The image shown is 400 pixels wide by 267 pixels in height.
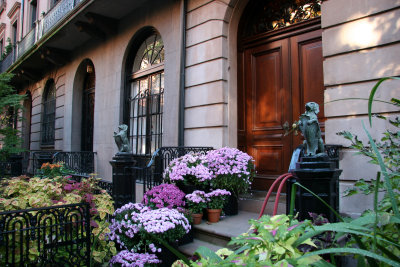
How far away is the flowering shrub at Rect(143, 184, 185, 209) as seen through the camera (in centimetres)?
455

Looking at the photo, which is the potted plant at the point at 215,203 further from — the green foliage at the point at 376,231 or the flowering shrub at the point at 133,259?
the green foliage at the point at 376,231

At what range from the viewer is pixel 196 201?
4637 mm

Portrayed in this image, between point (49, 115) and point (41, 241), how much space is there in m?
14.3

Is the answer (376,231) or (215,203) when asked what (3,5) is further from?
(376,231)

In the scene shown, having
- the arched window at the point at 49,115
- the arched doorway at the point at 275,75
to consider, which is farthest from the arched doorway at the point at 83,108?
the arched doorway at the point at 275,75

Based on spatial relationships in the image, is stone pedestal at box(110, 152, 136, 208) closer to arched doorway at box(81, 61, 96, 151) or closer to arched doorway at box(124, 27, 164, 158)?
arched doorway at box(124, 27, 164, 158)

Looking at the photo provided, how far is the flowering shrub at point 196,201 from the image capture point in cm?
468

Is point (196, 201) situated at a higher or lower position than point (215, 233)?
higher

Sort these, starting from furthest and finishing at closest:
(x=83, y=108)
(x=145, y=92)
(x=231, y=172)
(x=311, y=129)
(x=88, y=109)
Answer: (x=83, y=108) < (x=88, y=109) < (x=145, y=92) < (x=231, y=172) < (x=311, y=129)

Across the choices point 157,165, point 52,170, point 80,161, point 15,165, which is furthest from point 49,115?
point 157,165

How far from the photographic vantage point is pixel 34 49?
527 inches

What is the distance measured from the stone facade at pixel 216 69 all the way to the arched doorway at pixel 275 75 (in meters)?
0.37

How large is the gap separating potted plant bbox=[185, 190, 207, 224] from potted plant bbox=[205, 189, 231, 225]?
0.29 ft

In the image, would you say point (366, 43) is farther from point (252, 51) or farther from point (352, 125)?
point (252, 51)
